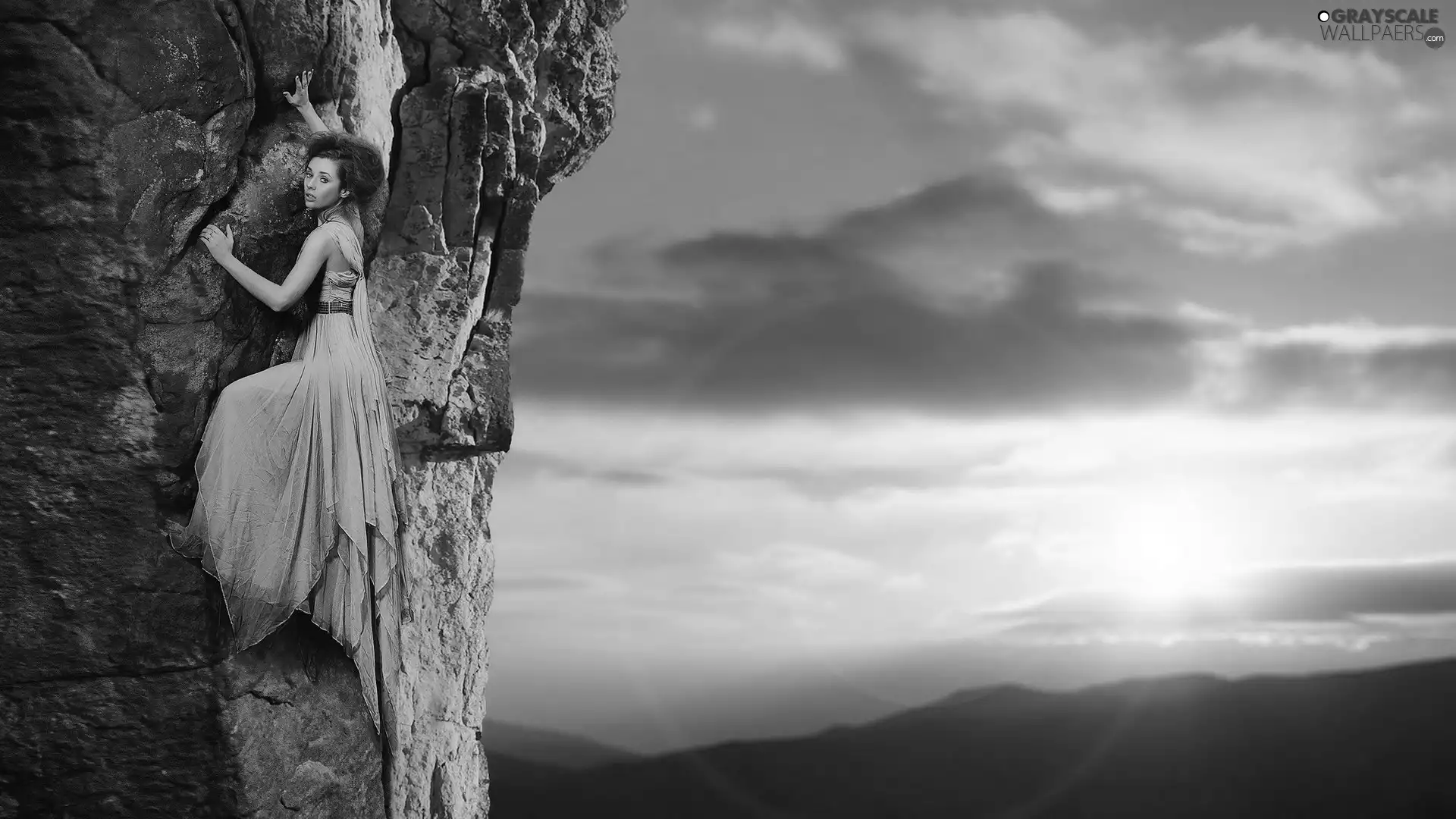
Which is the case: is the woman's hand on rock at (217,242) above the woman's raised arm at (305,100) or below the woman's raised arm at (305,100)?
below

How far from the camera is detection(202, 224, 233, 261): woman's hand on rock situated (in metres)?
4.73

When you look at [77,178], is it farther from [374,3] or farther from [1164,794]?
[1164,794]

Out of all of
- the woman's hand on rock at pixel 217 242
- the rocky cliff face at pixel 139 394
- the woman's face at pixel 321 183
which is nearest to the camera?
the rocky cliff face at pixel 139 394

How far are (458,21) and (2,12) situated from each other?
2.51m

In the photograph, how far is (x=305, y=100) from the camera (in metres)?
5.09

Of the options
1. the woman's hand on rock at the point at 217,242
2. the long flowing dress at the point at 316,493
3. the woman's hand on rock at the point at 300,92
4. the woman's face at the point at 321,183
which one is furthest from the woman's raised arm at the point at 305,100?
the woman's hand on rock at the point at 217,242

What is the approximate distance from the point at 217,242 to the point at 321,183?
0.49 m

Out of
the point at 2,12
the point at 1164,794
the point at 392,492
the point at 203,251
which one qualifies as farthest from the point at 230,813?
the point at 1164,794

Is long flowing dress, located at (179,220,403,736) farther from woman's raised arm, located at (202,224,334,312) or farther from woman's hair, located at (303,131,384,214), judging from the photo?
woman's hair, located at (303,131,384,214)

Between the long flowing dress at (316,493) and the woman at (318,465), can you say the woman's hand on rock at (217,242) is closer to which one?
the woman at (318,465)

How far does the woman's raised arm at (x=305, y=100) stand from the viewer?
5027mm

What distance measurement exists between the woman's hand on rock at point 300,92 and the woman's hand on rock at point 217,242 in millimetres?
675

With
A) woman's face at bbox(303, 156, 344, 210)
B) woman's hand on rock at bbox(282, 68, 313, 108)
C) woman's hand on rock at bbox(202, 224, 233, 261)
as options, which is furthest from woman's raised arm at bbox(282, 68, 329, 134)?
woman's hand on rock at bbox(202, 224, 233, 261)

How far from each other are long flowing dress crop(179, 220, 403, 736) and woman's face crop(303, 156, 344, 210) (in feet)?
0.34
